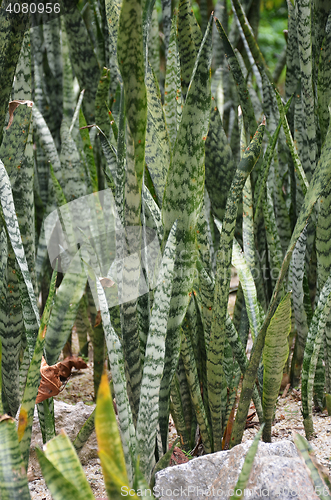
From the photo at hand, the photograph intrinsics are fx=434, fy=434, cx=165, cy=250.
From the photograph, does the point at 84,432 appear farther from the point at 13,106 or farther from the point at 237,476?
the point at 13,106

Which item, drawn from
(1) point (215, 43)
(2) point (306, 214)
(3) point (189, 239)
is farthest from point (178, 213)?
(1) point (215, 43)

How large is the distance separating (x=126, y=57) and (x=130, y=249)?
0.22m

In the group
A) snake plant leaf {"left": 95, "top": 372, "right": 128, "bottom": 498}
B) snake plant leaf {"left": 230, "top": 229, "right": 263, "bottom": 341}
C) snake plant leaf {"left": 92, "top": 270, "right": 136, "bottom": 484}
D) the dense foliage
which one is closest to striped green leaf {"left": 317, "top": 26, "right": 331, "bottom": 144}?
the dense foliage

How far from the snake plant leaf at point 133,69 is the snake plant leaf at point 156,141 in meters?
0.17

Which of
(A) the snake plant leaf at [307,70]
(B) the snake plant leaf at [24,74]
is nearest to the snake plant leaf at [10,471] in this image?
(B) the snake plant leaf at [24,74]

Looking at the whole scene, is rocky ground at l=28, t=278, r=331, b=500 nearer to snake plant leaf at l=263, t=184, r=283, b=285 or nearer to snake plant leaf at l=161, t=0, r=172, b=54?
snake plant leaf at l=263, t=184, r=283, b=285

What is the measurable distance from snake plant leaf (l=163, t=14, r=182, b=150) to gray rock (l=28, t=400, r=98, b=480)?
542 mm

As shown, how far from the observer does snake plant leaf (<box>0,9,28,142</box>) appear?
0.69 m

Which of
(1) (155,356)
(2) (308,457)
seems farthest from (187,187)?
(2) (308,457)

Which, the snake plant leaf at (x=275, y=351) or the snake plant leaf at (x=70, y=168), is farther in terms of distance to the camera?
the snake plant leaf at (x=70, y=168)

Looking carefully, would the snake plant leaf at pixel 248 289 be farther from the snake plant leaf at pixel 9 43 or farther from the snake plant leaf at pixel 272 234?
the snake plant leaf at pixel 9 43

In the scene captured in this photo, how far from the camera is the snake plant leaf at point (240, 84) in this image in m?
0.77

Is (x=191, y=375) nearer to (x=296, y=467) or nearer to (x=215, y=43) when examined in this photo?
(x=296, y=467)

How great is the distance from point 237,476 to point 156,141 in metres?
0.47
